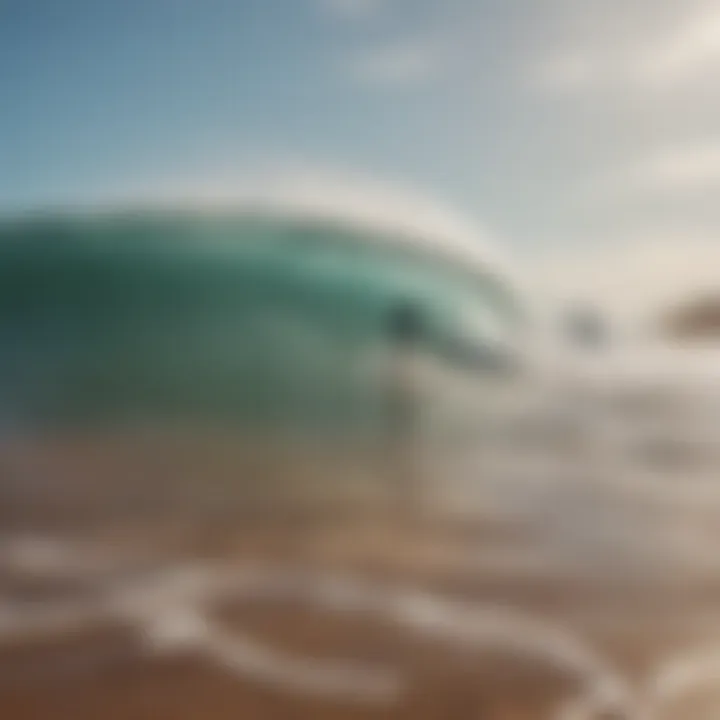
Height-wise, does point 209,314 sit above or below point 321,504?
above

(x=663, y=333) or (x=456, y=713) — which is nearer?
(x=456, y=713)

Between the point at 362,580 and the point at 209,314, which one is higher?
the point at 209,314

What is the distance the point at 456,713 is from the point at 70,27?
0.88 metres

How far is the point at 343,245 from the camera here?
1.18 metres

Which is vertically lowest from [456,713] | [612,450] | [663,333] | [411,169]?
[456,713]

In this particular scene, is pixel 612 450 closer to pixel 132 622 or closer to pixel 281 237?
pixel 281 237

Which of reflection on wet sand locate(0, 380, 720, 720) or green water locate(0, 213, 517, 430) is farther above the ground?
green water locate(0, 213, 517, 430)

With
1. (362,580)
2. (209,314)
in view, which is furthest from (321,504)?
(209,314)

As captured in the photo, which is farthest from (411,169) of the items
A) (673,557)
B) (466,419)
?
(673,557)

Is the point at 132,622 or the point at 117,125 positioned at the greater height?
the point at 117,125

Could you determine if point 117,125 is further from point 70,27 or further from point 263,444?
point 263,444

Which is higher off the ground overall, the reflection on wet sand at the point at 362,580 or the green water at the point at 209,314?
the green water at the point at 209,314

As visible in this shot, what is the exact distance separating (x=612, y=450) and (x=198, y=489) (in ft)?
1.50

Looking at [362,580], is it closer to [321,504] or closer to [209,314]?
[321,504]
